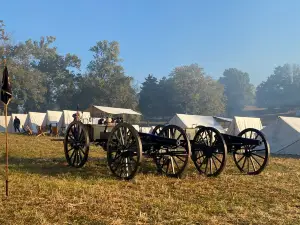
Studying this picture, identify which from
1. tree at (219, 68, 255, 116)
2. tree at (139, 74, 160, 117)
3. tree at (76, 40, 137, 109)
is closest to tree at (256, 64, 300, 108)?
tree at (219, 68, 255, 116)

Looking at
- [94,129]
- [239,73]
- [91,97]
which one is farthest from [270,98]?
[94,129]

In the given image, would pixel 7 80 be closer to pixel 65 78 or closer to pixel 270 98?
pixel 65 78

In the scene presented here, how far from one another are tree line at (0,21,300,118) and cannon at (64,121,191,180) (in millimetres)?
47472

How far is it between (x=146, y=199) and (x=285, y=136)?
1467 centimetres

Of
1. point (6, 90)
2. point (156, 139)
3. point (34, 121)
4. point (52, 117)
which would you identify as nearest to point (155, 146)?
point (156, 139)

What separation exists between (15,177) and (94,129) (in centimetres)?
243

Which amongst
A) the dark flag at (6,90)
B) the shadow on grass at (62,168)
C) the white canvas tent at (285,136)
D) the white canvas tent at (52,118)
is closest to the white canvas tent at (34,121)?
the white canvas tent at (52,118)

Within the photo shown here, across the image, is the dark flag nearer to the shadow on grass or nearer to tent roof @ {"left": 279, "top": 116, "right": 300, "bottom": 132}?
the shadow on grass

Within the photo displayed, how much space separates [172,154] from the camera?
27.0 ft

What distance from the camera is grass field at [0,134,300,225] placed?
4.49 metres

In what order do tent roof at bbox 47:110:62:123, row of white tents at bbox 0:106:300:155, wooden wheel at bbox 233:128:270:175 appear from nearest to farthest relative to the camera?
wooden wheel at bbox 233:128:270:175 < row of white tents at bbox 0:106:300:155 < tent roof at bbox 47:110:62:123

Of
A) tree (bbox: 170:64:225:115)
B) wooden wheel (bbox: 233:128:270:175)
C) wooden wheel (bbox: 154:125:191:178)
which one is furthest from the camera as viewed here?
tree (bbox: 170:64:225:115)

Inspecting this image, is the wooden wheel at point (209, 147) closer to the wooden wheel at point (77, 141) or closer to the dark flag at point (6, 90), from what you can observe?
the wooden wheel at point (77, 141)

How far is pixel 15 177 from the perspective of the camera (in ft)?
24.0
